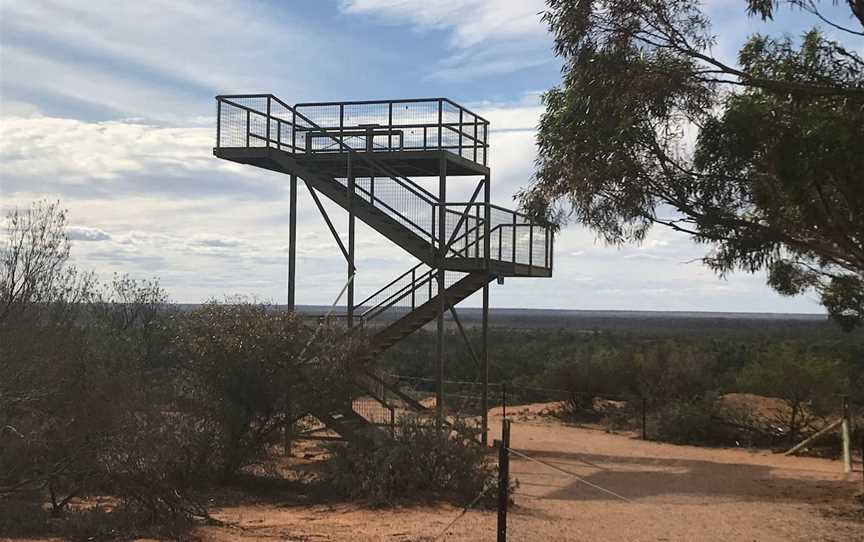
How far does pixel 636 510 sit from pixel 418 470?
3.05 m

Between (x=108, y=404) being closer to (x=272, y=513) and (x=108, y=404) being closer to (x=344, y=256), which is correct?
(x=272, y=513)

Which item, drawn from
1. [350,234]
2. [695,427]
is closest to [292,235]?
[350,234]

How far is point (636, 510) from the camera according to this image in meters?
13.2

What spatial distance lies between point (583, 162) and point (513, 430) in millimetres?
10196

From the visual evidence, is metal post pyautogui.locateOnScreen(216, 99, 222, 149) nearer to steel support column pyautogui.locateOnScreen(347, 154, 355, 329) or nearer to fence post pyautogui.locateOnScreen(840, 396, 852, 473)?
steel support column pyautogui.locateOnScreen(347, 154, 355, 329)

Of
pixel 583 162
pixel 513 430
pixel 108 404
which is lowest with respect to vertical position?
pixel 513 430

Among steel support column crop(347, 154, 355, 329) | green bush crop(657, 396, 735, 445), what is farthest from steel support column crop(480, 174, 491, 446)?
green bush crop(657, 396, 735, 445)

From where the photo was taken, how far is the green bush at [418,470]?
1301 centimetres

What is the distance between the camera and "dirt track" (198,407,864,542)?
11.2m

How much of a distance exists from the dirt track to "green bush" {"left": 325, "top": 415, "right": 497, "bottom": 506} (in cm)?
48

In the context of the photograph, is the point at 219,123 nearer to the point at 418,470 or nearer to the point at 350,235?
the point at 350,235

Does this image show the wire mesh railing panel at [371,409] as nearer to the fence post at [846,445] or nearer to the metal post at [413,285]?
the metal post at [413,285]

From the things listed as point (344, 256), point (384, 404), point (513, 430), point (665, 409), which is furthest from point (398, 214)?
point (665, 409)

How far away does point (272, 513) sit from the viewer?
41.2ft
